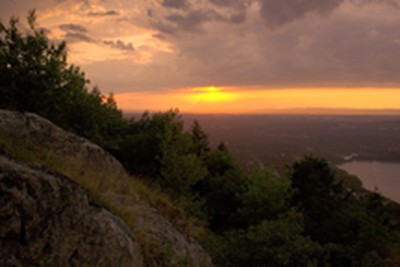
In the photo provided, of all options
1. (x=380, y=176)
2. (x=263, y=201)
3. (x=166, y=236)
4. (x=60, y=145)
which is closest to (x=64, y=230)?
(x=166, y=236)

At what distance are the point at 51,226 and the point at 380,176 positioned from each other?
607 feet

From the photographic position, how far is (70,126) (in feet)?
79.5

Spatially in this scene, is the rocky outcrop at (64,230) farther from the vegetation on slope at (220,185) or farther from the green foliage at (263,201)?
the green foliage at (263,201)

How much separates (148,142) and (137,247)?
23530mm

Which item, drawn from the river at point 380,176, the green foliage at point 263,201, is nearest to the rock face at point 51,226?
the green foliage at point 263,201

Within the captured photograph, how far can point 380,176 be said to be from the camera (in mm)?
160375

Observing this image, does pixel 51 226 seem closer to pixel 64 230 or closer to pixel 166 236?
pixel 64 230

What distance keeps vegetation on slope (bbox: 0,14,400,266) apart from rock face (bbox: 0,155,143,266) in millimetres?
8298

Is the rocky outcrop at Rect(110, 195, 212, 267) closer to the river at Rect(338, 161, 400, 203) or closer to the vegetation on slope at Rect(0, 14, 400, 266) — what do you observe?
the vegetation on slope at Rect(0, 14, 400, 266)

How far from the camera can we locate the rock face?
197 inches

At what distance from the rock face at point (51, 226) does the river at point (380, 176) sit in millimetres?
128330

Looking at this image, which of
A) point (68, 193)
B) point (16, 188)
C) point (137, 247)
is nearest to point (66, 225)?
point (68, 193)

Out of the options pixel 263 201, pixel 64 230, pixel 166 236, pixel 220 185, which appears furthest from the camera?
pixel 220 185

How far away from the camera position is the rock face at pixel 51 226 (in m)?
5.00
